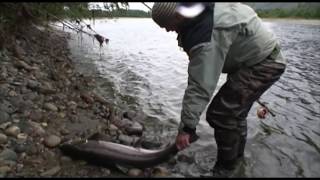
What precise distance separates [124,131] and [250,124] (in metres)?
2.51

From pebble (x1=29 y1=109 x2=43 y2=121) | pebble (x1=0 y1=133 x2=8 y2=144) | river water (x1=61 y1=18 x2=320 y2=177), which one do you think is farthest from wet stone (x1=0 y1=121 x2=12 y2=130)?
river water (x1=61 y1=18 x2=320 y2=177)

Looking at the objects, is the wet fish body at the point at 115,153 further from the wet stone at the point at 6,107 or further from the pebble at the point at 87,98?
the pebble at the point at 87,98

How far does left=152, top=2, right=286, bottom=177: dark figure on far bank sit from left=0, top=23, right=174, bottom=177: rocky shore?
108 cm

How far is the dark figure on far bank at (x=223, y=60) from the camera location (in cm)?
412

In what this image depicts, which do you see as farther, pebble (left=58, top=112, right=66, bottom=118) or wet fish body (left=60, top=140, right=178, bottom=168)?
pebble (left=58, top=112, right=66, bottom=118)

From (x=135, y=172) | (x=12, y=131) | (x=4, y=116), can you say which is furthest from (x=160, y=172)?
(x=4, y=116)

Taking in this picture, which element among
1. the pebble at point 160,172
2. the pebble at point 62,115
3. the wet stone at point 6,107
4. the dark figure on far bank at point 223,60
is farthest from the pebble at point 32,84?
the dark figure on far bank at point 223,60

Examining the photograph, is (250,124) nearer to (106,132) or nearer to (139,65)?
(106,132)

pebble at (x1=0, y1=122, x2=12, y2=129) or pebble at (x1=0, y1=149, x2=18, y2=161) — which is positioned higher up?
pebble at (x1=0, y1=122, x2=12, y2=129)

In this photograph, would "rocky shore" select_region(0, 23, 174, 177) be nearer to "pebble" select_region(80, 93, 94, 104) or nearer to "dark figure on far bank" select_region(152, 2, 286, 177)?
"pebble" select_region(80, 93, 94, 104)

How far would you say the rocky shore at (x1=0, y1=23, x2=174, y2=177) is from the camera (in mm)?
5082

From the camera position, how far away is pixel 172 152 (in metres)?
4.87

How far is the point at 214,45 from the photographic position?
4.08 meters

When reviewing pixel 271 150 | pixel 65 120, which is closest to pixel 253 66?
pixel 271 150
